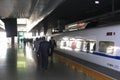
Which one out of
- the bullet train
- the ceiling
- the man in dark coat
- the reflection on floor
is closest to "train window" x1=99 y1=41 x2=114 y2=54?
the bullet train

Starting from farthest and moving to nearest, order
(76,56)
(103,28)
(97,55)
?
1. (76,56)
2. (97,55)
3. (103,28)

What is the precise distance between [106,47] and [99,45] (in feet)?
2.95

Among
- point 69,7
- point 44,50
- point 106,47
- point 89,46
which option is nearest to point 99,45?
point 106,47

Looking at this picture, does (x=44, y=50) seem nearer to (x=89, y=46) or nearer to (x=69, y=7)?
(x=89, y=46)

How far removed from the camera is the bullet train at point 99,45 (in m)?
10.2

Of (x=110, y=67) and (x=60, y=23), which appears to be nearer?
(x=110, y=67)

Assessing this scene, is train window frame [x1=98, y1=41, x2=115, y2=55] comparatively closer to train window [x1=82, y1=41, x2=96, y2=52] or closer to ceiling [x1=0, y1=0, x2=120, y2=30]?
train window [x1=82, y1=41, x2=96, y2=52]

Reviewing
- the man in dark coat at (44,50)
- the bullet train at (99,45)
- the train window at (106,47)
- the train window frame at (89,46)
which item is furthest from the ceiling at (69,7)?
the man in dark coat at (44,50)

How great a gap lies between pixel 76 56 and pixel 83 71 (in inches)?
168

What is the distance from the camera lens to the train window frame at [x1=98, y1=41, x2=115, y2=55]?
10.7 meters

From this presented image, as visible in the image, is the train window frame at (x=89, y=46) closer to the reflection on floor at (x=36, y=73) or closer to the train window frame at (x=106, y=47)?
the train window frame at (x=106, y=47)

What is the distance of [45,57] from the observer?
14.2m

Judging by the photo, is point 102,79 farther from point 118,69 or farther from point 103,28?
point 103,28

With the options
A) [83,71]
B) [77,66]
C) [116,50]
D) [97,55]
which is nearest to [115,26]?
[116,50]
